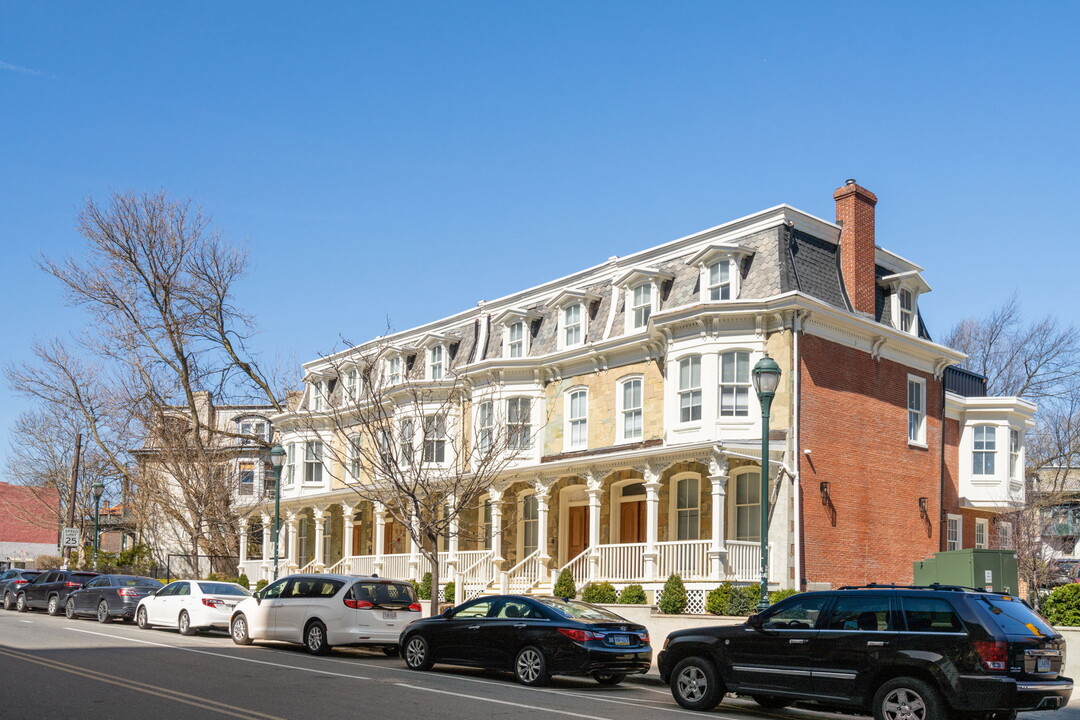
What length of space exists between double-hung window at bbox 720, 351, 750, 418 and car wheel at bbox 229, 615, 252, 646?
38.6 ft

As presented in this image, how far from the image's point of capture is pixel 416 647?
1805cm

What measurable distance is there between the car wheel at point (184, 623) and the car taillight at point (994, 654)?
17837 mm

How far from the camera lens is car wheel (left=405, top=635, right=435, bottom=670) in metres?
17.8

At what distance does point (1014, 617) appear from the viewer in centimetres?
1182

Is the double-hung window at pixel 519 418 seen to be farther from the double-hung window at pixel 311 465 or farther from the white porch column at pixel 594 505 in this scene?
the double-hung window at pixel 311 465

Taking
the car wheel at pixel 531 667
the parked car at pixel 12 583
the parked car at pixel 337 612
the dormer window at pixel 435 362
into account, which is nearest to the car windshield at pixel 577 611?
the car wheel at pixel 531 667

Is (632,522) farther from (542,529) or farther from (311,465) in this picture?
(311,465)

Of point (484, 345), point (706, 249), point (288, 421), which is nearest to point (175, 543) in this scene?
point (288, 421)

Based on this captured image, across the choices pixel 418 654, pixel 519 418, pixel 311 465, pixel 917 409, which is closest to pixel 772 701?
pixel 418 654

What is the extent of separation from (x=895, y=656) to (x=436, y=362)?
2727cm

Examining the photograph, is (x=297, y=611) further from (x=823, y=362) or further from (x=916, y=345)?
(x=916, y=345)

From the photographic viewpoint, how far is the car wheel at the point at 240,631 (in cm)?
2162

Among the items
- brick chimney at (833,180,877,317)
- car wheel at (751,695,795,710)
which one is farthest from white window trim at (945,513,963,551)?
car wheel at (751,695,795,710)

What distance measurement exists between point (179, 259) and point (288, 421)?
25.2 ft
